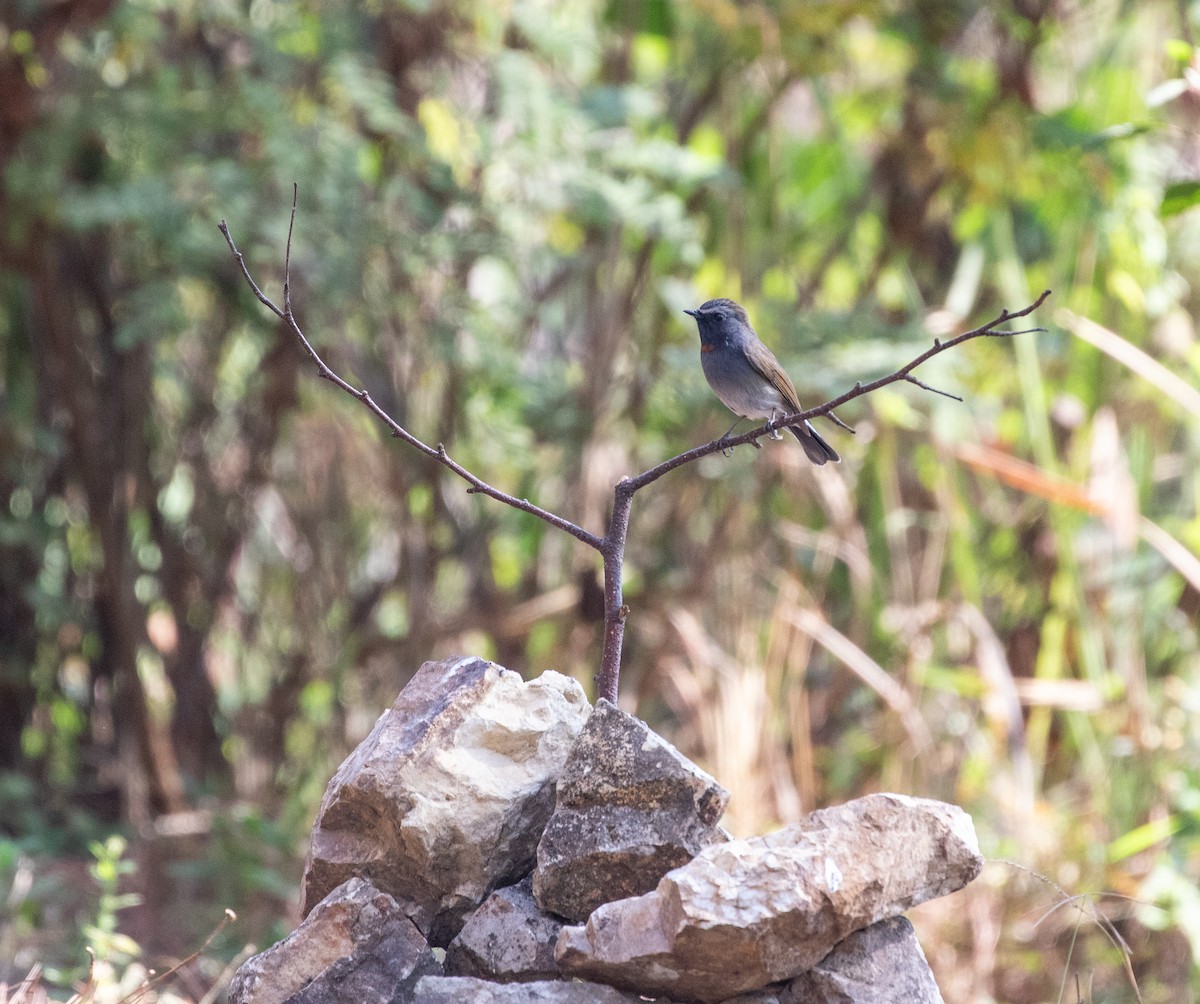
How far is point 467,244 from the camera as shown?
208 inches

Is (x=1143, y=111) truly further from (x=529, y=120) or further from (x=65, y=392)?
(x=65, y=392)

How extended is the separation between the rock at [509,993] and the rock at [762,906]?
0.03 meters

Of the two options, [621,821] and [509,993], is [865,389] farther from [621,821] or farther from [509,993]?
[509,993]

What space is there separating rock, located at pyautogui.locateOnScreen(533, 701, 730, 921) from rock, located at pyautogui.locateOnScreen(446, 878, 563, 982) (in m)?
0.04

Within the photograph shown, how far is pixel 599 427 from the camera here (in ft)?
19.3

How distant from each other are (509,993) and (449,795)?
393 mm

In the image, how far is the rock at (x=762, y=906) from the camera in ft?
6.77

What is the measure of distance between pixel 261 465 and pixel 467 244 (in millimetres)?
1782

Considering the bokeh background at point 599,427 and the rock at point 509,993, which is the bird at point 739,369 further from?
the rock at point 509,993

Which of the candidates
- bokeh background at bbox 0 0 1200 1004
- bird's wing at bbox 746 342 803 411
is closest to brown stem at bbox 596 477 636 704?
bird's wing at bbox 746 342 803 411

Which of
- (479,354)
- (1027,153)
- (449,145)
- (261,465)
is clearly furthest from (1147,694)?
(261,465)

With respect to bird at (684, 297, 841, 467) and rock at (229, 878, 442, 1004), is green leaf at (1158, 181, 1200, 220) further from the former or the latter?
rock at (229, 878, 442, 1004)

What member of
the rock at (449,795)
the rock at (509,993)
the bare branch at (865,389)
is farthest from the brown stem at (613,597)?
the rock at (509,993)

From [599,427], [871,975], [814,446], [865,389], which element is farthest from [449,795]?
[599,427]
